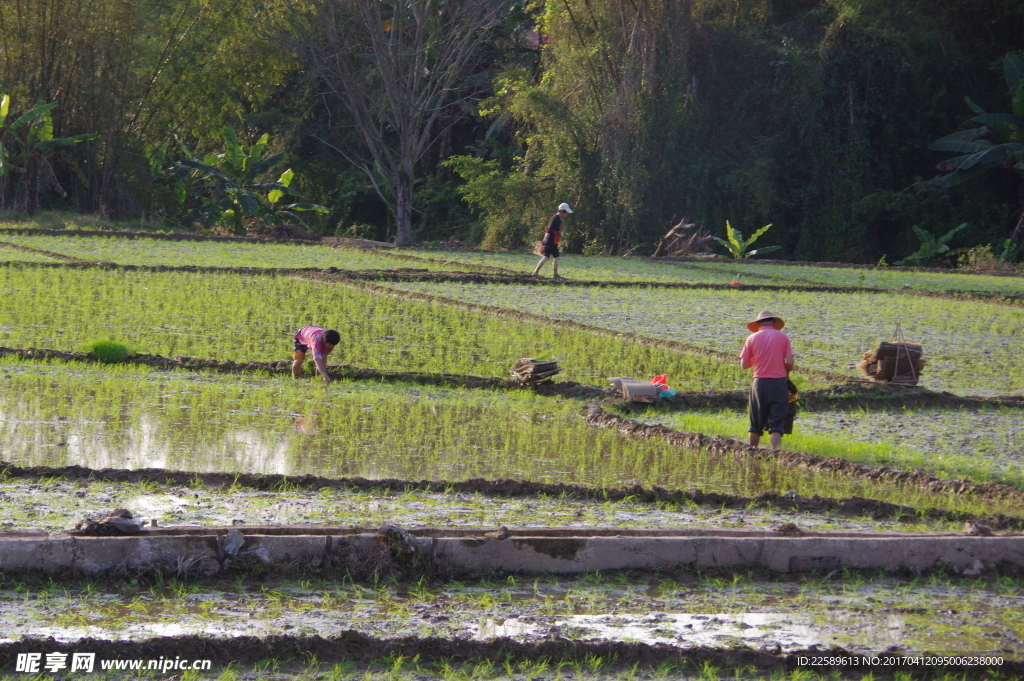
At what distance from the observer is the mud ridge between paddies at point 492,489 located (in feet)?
17.7

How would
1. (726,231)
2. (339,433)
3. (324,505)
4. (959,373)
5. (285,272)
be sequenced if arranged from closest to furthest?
(324,505) → (339,433) → (959,373) → (285,272) → (726,231)

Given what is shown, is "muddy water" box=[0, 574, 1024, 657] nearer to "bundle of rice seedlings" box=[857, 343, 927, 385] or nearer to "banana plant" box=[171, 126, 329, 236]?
"bundle of rice seedlings" box=[857, 343, 927, 385]

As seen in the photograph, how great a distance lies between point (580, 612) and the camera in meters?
3.96

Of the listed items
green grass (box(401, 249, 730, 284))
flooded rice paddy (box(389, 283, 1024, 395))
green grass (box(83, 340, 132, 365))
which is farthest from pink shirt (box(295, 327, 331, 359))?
green grass (box(401, 249, 730, 284))

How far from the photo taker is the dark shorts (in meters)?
6.64

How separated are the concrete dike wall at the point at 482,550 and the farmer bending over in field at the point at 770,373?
6.61 feet

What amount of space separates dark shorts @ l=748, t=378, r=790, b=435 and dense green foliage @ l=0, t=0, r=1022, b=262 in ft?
58.1

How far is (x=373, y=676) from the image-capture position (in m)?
3.43

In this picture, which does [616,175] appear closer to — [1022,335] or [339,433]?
[1022,335]

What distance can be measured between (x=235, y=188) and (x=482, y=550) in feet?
72.1

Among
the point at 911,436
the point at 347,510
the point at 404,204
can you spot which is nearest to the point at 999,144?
the point at 404,204

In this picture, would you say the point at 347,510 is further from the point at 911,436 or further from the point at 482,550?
the point at 911,436

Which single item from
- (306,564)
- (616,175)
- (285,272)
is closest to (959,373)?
(306,564)

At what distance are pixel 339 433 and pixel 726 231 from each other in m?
20.2
